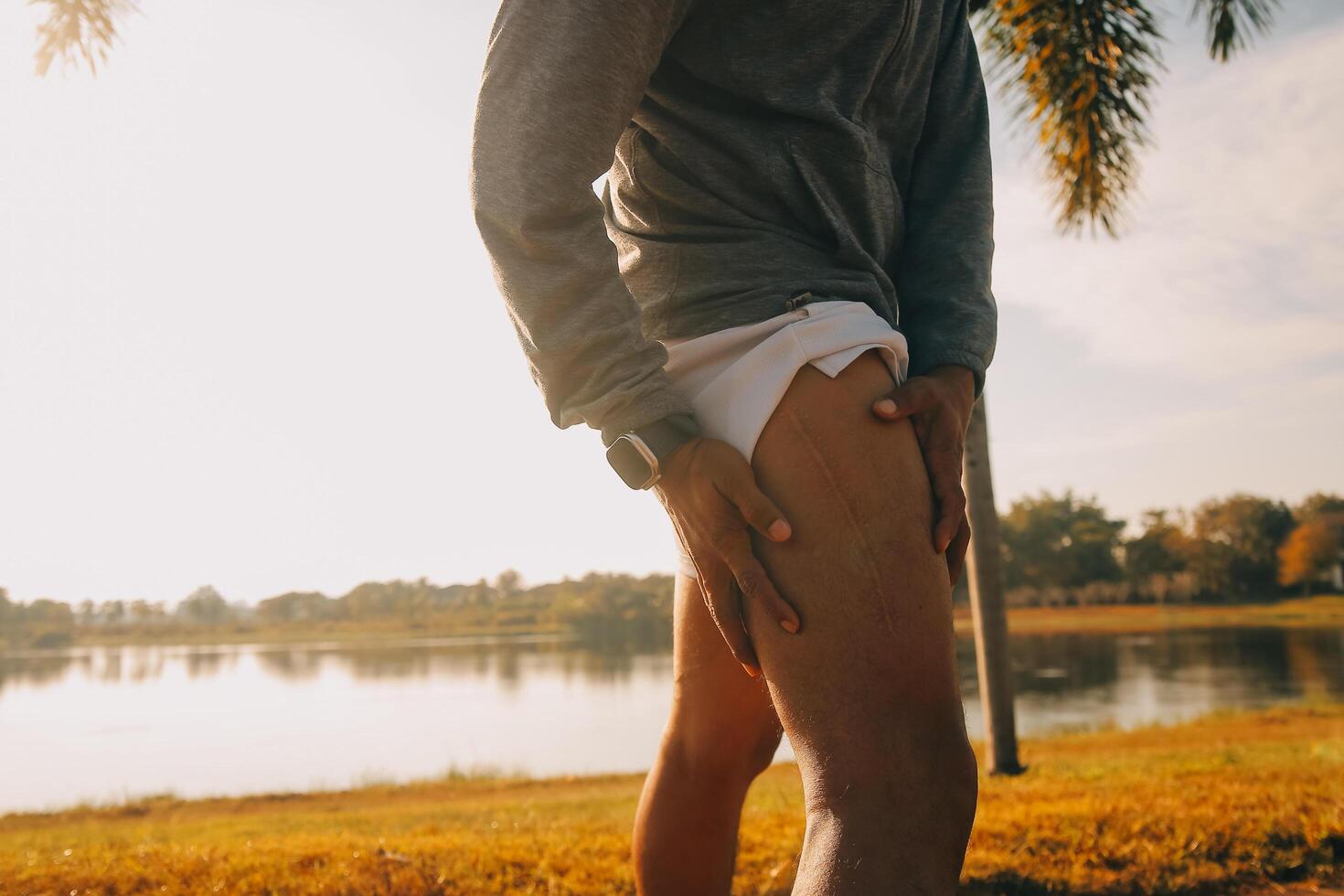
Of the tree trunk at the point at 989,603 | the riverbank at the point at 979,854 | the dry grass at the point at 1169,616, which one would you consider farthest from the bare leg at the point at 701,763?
the dry grass at the point at 1169,616

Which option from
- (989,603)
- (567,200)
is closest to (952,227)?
(567,200)

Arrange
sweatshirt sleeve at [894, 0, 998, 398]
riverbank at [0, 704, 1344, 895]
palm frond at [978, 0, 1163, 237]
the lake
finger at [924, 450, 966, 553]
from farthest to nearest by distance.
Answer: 1. the lake
2. palm frond at [978, 0, 1163, 237]
3. riverbank at [0, 704, 1344, 895]
4. sweatshirt sleeve at [894, 0, 998, 398]
5. finger at [924, 450, 966, 553]

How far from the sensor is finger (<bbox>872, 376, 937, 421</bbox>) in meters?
0.97

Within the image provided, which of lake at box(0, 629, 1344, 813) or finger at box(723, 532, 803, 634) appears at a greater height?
finger at box(723, 532, 803, 634)

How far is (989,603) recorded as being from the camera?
6.12m

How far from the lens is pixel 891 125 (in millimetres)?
1322

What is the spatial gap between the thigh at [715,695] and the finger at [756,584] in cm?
36

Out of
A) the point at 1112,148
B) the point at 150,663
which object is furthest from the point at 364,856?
the point at 150,663

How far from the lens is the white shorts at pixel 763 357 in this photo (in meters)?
0.98

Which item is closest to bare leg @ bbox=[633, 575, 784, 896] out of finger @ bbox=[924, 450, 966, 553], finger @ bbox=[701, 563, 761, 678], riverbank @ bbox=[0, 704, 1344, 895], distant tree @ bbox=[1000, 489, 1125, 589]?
finger @ bbox=[701, 563, 761, 678]

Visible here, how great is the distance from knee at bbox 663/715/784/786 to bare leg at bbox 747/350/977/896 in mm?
396

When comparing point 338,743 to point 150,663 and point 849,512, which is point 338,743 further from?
point 150,663

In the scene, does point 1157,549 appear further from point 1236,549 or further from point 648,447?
point 648,447

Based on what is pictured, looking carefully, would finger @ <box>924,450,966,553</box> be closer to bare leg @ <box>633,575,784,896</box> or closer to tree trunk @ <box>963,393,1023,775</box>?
bare leg @ <box>633,575,784,896</box>
